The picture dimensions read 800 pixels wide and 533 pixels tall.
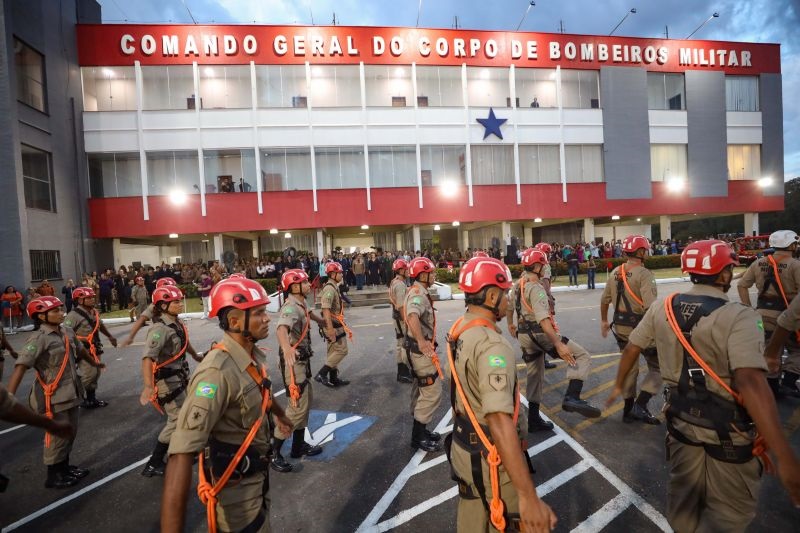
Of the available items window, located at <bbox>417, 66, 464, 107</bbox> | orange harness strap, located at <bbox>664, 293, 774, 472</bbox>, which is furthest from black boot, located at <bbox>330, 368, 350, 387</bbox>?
window, located at <bbox>417, 66, 464, 107</bbox>

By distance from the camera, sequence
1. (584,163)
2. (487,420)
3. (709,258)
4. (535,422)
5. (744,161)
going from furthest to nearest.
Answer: (744,161)
(584,163)
(535,422)
(709,258)
(487,420)

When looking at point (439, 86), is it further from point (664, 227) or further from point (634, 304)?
point (634, 304)

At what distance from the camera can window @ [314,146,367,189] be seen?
23.9m

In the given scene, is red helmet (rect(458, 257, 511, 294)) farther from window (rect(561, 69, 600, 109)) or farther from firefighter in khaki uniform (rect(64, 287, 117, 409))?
window (rect(561, 69, 600, 109))

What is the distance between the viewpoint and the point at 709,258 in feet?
9.16

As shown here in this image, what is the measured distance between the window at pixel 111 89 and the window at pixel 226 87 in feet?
13.1

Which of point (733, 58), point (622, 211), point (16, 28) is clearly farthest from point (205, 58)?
point (733, 58)

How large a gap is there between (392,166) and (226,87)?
1084cm

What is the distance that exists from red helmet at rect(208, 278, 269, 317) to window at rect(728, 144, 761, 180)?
35594 mm

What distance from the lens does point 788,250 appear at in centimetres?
562

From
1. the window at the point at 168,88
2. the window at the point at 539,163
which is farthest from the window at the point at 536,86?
the window at the point at 168,88

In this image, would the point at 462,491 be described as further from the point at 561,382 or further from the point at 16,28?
the point at 16,28

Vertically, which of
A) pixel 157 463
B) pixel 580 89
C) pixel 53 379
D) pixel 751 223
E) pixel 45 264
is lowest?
pixel 157 463


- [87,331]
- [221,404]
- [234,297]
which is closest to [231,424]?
[221,404]
